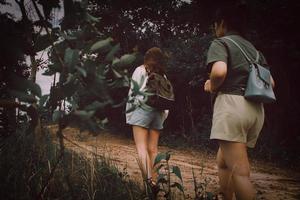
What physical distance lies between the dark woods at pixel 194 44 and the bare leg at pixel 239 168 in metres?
1.02

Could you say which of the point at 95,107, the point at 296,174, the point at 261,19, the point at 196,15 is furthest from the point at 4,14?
the point at 196,15

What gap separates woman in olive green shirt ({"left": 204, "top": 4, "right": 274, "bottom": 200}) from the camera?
8.72 ft

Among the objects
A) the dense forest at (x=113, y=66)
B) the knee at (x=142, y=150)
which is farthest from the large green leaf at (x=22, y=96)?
the knee at (x=142, y=150)

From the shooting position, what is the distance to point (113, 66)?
5.35 ft

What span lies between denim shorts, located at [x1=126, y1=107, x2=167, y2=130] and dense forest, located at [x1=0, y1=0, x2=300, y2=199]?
0.53 m

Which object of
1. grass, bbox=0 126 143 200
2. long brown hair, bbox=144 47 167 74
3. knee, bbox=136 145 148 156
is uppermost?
long brown hair, bbox=144 47 167 74

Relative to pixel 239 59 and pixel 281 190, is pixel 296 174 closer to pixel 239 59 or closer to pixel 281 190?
pixel 281 190

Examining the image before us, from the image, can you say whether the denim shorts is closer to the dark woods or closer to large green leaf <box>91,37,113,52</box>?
the dark woods

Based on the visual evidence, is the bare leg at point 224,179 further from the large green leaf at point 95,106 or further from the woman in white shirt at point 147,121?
the large green leaf at point 95,106

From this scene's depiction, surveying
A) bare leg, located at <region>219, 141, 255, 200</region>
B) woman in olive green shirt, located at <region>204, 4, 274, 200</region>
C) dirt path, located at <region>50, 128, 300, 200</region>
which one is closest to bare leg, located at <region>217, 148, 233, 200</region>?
woman in olive green shirt, located at <region>204, 4, 274, 200</region>

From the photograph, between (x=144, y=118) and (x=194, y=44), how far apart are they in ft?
25.4

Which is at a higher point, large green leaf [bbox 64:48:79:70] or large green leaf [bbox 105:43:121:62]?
large green leaf [bbox 105:43:121:62]

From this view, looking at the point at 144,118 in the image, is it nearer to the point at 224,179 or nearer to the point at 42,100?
the point at 224,179

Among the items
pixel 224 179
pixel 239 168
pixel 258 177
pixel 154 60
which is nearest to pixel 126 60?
pixel 239 168
